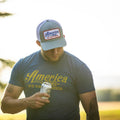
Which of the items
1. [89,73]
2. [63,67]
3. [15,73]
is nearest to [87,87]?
[89,73]

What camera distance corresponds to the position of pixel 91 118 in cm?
331

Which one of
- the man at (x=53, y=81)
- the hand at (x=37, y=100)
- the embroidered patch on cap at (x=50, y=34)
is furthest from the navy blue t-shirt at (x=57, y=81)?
the embroidered patch on cap at (x=50, y=34)

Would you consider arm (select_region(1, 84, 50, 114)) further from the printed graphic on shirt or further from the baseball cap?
the baseball cap

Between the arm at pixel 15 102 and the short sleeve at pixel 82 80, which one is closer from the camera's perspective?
the arm at pixel 15 102

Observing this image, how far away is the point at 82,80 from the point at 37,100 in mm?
603

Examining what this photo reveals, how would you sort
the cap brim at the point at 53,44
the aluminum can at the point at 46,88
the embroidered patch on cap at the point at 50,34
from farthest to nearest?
1. the embroidered patch on cap at the point at 50,34
2. the cap brim at the point at 53,44
3. the aluminum can at the point at 46,88

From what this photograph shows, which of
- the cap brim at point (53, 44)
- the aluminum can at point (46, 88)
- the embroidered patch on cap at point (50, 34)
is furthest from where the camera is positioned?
the embroidered patch on cap at point (50, 34)

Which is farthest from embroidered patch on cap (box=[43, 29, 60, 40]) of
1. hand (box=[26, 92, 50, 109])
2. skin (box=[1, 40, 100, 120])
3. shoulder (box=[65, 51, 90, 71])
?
hand (box=[26, 92, 50, 109])

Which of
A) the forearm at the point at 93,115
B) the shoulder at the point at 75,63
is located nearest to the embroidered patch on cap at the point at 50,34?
the shoulder at the point at 75,63

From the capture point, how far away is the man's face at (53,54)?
312 cm

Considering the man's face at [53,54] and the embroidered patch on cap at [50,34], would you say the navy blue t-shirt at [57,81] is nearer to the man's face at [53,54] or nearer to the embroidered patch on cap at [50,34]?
the man's face at [53,54]

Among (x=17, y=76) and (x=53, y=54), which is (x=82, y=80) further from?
(x=17, y=76)

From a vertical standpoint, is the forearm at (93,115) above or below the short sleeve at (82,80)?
below

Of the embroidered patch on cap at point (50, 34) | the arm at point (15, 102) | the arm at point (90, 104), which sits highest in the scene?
the embroidered patch on cap at point (50, 34)
